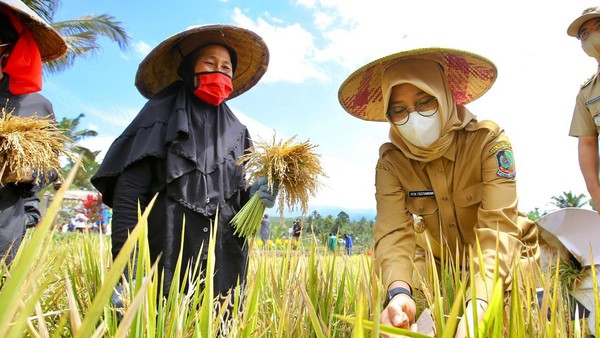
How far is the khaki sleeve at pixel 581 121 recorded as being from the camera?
218 cm

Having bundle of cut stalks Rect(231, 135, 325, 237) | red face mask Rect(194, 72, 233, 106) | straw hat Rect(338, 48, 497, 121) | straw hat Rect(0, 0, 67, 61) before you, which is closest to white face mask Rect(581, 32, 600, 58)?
straw hat Rect(338, 48, 497, 121)

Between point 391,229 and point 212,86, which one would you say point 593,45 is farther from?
point 212,86

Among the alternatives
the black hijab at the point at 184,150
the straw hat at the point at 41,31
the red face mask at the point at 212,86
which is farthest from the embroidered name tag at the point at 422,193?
the straw hat at the point at 41,31

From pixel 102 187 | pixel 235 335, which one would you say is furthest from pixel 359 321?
pixel 102 187

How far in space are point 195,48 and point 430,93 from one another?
1110mm

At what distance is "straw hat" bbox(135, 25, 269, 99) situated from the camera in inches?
79.1

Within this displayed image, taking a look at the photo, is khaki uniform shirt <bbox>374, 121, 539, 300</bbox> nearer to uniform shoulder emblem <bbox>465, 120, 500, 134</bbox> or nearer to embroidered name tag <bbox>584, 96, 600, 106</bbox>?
uniform shoulder emblem <bbox>465, 120, 500, 134</bbox>

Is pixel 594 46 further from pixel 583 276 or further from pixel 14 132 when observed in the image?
pixel 14 132

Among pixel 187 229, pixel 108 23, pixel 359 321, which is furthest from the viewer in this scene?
pixel 108 23

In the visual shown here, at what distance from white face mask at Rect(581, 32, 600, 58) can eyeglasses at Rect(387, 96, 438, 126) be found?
110 centimetres

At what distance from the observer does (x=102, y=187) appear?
1802 millimetres

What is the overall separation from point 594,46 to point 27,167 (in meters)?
2.43

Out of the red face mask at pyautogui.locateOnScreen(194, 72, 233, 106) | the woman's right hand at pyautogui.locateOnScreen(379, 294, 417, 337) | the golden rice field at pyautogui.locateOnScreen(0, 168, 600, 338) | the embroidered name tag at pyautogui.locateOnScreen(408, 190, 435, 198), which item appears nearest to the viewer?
the golden rice field at pyautogui.locateOnScreen(0, 168, 600, 338)

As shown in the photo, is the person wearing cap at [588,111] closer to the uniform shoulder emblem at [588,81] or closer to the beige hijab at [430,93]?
the uniform shoulder emblem at [588,81]
